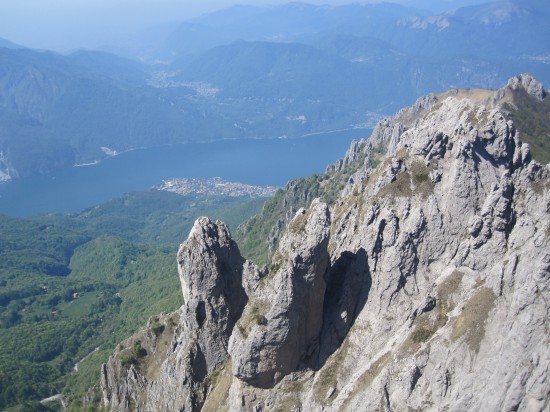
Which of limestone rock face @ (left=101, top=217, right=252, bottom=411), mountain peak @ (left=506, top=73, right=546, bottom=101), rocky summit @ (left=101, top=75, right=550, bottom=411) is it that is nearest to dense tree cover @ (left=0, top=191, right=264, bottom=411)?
limestone rock face @ (left=101, top=217, right=252, bottom=411)

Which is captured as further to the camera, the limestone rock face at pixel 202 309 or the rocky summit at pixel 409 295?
the limestone rock face at pixel 202 309

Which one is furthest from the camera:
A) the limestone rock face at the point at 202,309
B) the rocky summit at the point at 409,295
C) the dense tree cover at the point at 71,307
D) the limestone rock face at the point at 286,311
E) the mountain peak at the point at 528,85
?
the mountain peak at the point at 528,85

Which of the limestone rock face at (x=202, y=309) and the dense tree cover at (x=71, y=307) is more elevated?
the limestone rock face at (x=202, y=309)

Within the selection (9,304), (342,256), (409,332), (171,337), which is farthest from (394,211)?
(9,304)

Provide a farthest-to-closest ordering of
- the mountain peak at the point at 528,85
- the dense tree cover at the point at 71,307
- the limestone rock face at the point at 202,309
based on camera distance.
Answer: the mountain peak at the point at 528,85 < the dense tree cover at the point at 71,307 < the limestone rock face at the point at 202,309

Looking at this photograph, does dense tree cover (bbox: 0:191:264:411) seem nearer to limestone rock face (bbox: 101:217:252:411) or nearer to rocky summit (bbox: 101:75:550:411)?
limestone rock face (bbox: 101:217:252:411)

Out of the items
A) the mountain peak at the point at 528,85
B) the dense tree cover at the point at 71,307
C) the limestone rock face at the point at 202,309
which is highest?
the mountain peak at the point at 528,85

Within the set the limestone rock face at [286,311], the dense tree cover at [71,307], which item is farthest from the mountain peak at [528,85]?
the limestone rock face at [286,311]

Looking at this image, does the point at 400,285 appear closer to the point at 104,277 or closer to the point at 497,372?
the point at 497,372

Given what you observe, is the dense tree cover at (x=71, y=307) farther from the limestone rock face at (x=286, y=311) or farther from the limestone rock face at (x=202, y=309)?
the limestone rock face at (x=286, y=311)
